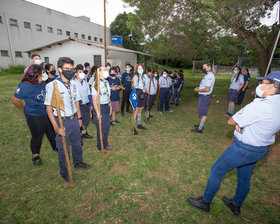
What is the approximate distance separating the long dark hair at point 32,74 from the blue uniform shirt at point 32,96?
76mm

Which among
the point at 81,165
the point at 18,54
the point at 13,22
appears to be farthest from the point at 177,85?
the point at 13,22

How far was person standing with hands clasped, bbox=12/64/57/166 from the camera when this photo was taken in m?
3.00

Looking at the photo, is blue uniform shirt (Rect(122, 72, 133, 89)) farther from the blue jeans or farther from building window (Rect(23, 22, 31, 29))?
building window (Rect(23, 22, 31, 29))

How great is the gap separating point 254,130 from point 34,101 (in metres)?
3.80

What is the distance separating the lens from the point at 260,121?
1.88 m

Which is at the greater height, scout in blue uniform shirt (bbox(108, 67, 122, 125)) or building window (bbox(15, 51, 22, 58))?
building window (bbox(15, 51, 22, 58))

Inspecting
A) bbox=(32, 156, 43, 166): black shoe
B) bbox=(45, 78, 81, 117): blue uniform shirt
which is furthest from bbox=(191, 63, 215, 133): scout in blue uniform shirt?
bbox=(32, 156, 43, 166): black shoe

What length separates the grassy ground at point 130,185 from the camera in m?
2.55

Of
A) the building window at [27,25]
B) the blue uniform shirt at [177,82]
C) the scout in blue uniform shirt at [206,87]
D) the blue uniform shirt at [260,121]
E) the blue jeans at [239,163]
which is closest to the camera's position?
the blue uniform shirt at [260,121]

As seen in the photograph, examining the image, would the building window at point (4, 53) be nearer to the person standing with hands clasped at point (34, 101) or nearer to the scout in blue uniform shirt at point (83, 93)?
the scout in blue uniform shirt at point (83, 93)

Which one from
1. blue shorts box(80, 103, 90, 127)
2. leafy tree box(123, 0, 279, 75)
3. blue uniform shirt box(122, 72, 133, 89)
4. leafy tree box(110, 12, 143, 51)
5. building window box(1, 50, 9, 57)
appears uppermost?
leafy tree box(110, 12, 143, 51)

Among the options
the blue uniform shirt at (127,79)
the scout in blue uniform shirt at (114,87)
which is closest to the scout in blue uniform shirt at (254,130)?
the scout in blue uniform shirt at (114,87)

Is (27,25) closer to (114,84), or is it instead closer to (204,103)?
(114,84)

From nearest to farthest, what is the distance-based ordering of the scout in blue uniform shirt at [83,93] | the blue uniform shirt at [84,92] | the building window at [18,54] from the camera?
1. the scout in blue uniform shirt at [83,93]
2. the blue uniform shirt at [84,92]
3. the building window at [18,54]
